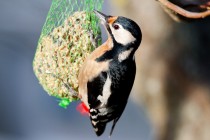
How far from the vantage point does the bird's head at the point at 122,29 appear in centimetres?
275

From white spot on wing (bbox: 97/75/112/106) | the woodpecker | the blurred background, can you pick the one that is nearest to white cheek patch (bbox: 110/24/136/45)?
the woodpecker

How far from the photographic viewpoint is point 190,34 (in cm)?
441

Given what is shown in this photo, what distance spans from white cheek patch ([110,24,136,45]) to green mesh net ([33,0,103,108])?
0.67 ft

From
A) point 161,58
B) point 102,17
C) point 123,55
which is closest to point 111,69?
point 123,55

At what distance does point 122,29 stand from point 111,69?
0.56ft

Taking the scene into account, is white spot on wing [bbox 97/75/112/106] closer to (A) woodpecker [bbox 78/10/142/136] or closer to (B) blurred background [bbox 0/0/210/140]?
(A) woodpecker [bbox 78/10/142/136]

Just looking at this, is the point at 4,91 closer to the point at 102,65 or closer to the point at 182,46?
the point at 182,46

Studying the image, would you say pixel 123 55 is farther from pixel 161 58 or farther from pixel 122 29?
pixel 161 58

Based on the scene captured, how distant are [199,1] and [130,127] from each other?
2.39m

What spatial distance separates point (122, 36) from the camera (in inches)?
109

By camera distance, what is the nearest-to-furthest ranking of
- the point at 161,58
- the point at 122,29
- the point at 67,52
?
the point at 122,29
the point at 67,52
the point at 161,58

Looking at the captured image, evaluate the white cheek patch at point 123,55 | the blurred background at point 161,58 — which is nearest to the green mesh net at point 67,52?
the white cheek patch at point 123,55

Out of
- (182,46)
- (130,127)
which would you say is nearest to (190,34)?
(182,46)

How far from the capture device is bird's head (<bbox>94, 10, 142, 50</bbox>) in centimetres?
275
